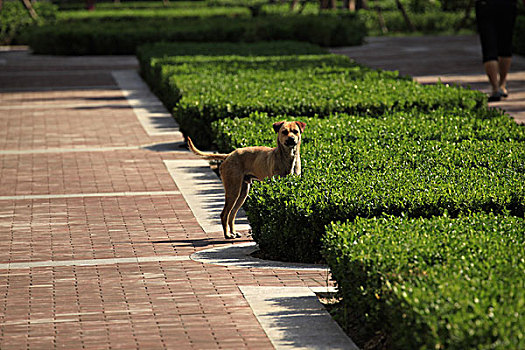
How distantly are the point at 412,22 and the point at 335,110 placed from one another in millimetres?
23066

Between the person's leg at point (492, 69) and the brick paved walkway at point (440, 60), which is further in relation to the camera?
the brick paved walkway at point (440, 60)

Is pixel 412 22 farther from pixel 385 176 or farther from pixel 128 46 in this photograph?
pixel 385 176

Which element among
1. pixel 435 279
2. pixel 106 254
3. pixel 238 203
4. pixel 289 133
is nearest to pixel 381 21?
pixel 238 203

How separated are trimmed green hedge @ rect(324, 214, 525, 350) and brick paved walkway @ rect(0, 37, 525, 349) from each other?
2.51 ft

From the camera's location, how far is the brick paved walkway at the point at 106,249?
612cm

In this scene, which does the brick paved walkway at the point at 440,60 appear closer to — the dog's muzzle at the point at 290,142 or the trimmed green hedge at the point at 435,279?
the dog's muzzle at the point at 290,142

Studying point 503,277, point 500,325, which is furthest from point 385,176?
point 500,325

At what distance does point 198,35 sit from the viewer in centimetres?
2975

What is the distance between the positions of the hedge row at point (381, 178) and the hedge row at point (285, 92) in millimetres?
1926

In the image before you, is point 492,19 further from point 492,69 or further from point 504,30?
point 492,69

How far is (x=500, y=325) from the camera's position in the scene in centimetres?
458

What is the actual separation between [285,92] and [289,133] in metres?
6.40

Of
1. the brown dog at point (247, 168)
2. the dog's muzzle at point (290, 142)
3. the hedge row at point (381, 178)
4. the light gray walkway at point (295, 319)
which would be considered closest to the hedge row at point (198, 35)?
the hedge row at point (381, 178)

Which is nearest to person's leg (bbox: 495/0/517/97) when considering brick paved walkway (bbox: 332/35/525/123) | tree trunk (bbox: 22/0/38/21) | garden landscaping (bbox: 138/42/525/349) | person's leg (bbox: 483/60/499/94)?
person's leg (bbox: 483/60/499/94)
